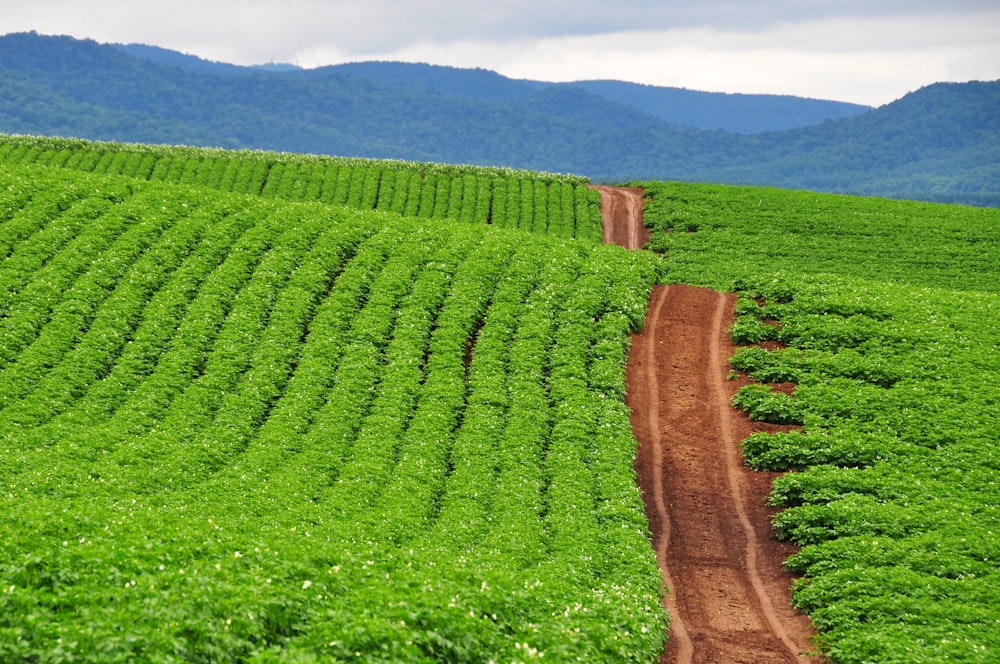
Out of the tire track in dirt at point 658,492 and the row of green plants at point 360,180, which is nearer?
the tire track in dirt at point 658,492

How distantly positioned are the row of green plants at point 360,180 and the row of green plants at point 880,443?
19.0 m

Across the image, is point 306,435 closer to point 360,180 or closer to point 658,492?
point 658,492

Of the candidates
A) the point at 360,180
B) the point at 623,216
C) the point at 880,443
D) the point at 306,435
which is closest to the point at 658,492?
the point at 880,443

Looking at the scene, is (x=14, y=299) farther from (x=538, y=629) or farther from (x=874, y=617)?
(x=874, y=617)

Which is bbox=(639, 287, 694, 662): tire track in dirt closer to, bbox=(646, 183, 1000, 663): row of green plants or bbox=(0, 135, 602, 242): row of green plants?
bbox=(646, 183, 1000, 663): row of green plants

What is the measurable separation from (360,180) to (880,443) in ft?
200

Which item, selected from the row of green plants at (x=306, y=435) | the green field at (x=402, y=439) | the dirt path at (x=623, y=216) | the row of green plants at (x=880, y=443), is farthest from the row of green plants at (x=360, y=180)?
the row of green plants at (x=306, y=435)

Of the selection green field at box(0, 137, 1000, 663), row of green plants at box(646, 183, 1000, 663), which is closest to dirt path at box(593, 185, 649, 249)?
row of green plants at box(646, 183, 1000, 663)

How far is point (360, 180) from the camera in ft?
270

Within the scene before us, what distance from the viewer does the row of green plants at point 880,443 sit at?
23094mm

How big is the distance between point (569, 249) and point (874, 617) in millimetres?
28718

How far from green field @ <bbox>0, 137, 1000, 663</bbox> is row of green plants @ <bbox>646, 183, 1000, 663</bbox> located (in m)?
0.12

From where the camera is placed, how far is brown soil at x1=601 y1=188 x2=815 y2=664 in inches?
935

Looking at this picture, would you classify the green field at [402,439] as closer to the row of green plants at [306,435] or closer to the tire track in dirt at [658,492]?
the row of green plants at [306,435]
